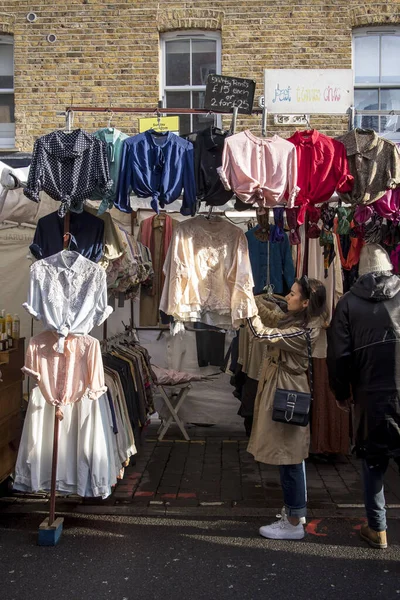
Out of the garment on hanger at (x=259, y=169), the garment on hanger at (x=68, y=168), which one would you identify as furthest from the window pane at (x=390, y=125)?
the garment on hanger at (x=68, y=168)

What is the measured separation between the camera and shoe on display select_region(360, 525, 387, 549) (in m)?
4.27

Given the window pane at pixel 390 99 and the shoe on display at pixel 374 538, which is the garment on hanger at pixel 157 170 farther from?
the window pane at pixel 390 99

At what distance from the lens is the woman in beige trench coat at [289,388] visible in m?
4.26

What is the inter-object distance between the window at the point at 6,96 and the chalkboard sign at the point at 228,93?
202 inches

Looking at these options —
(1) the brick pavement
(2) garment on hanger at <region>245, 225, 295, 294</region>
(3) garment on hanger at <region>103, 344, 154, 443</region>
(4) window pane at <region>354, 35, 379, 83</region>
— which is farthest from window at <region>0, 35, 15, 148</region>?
(4) window pane at <region>354, 35, 379, 83</region>

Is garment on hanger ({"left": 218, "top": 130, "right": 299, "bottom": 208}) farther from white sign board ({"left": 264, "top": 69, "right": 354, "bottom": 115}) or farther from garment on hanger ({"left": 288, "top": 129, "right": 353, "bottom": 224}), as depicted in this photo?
white sign board ({"left": 264, "top": 69, "right": 354, "bottom": 115})

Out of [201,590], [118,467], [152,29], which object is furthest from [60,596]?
[152,29]

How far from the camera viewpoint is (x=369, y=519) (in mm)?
4289

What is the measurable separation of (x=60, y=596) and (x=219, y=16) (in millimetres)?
7829

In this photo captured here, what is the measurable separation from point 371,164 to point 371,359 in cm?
160

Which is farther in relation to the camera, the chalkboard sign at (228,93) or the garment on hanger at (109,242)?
the garment on hanger at (109,242)

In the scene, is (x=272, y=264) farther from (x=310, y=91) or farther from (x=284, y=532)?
(x=284, y=532)

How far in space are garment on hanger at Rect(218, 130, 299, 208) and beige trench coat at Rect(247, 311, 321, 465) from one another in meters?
0.96

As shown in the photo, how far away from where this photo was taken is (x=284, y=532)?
14.6 feet
